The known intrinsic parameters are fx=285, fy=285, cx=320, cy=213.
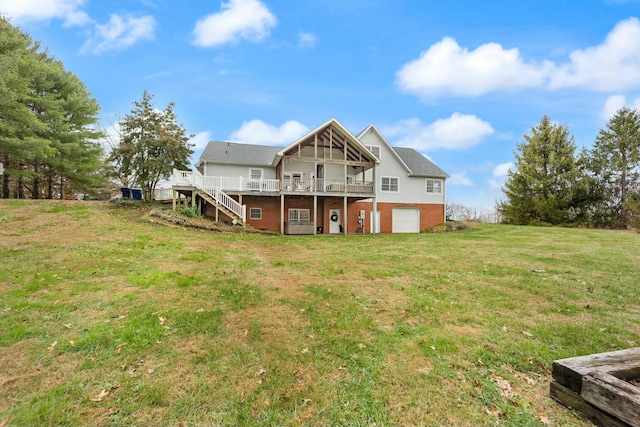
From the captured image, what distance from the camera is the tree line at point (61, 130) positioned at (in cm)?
1648

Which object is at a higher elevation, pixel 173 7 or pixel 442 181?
pixel 173 7

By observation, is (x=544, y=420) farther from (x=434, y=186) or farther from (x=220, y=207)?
(x=434, y=186)

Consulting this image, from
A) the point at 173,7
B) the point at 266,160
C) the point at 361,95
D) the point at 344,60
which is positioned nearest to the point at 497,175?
the point at 361,95

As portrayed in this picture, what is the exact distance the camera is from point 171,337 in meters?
3.81

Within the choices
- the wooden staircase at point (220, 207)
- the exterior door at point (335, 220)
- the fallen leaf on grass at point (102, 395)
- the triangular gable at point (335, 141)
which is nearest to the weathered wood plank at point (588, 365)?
the fallen leaf on grass at point (102, 395)

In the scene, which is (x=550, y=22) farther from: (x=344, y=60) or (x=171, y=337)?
(x=171, y=337)

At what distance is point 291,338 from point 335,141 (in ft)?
60.2

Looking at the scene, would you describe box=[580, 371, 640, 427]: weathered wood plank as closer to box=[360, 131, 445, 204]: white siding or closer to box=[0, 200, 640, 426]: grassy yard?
box=[0, 200, 640, 426]: grassy yard

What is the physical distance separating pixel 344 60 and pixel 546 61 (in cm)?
1116

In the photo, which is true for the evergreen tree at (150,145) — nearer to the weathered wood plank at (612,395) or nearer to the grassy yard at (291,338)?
the grassy yard at (291,338)

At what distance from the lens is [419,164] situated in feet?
A: 80.0

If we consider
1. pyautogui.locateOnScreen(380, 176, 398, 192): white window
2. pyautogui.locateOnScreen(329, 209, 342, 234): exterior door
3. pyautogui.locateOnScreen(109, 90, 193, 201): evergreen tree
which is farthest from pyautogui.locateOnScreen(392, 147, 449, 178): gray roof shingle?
pyautogui.locateOnScreen(109, 90, 193, 201): evergreen tree

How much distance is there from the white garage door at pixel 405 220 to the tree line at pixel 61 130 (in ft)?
52.6

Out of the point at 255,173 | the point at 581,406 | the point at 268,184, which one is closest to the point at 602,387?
the point at 581,406
